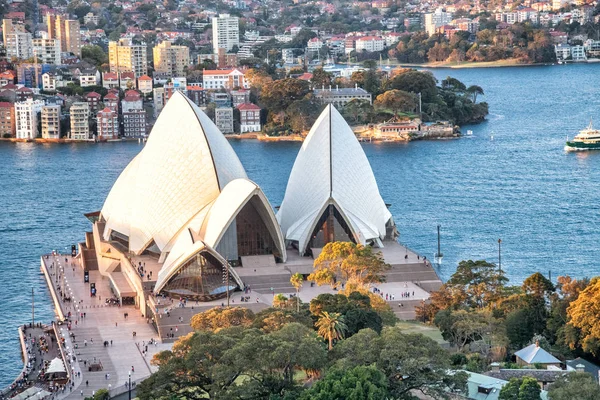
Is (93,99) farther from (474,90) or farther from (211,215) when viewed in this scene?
(211,215)

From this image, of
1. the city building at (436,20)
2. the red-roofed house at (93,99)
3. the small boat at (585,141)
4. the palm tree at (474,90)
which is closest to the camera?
the small boat at (585,141)

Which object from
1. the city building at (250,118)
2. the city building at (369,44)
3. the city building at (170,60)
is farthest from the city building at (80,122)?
the city building at (369,44)

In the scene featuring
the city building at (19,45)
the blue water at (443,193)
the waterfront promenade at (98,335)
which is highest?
the city building at (19,45)

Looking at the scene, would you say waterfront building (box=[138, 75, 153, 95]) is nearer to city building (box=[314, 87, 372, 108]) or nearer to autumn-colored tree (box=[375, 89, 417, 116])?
city building (box=[314, 87, 372, 108])

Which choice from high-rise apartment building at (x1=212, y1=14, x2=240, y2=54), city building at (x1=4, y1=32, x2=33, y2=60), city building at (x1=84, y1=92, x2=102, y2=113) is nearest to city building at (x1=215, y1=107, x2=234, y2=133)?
city building at (x1=84, y1=92, x2=102, y2=113)

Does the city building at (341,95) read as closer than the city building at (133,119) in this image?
No

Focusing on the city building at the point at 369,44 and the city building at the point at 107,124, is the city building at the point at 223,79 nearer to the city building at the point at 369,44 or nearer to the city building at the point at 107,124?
the city building at the point at 107,124
